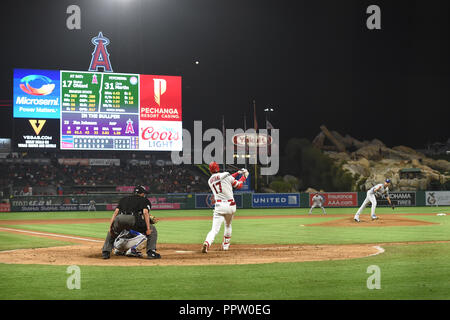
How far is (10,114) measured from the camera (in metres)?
63.4

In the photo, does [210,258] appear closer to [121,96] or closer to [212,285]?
[212,285]

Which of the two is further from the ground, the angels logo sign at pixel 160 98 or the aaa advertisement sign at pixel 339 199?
the angels logo sign at pixel 160 98

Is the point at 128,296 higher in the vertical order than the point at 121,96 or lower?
lower

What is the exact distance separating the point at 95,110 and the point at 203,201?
11714 millimetres

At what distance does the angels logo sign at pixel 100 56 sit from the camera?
3982 cm

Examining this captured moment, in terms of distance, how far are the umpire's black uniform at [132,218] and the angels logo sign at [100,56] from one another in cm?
3061

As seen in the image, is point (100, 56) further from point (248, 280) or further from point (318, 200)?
point (248, 280)

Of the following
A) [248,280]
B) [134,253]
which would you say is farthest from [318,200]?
[248,280]

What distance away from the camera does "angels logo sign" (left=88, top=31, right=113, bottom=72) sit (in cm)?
3982

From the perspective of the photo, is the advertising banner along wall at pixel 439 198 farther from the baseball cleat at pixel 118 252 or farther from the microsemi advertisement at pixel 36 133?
the baseball cleat at pixel 118 252

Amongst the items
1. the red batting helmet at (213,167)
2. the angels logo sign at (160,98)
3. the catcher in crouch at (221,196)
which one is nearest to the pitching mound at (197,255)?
the catcher in crouch at (221,196)

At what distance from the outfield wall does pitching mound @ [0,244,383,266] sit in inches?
1154

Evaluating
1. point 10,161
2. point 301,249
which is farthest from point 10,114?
point 301,249
